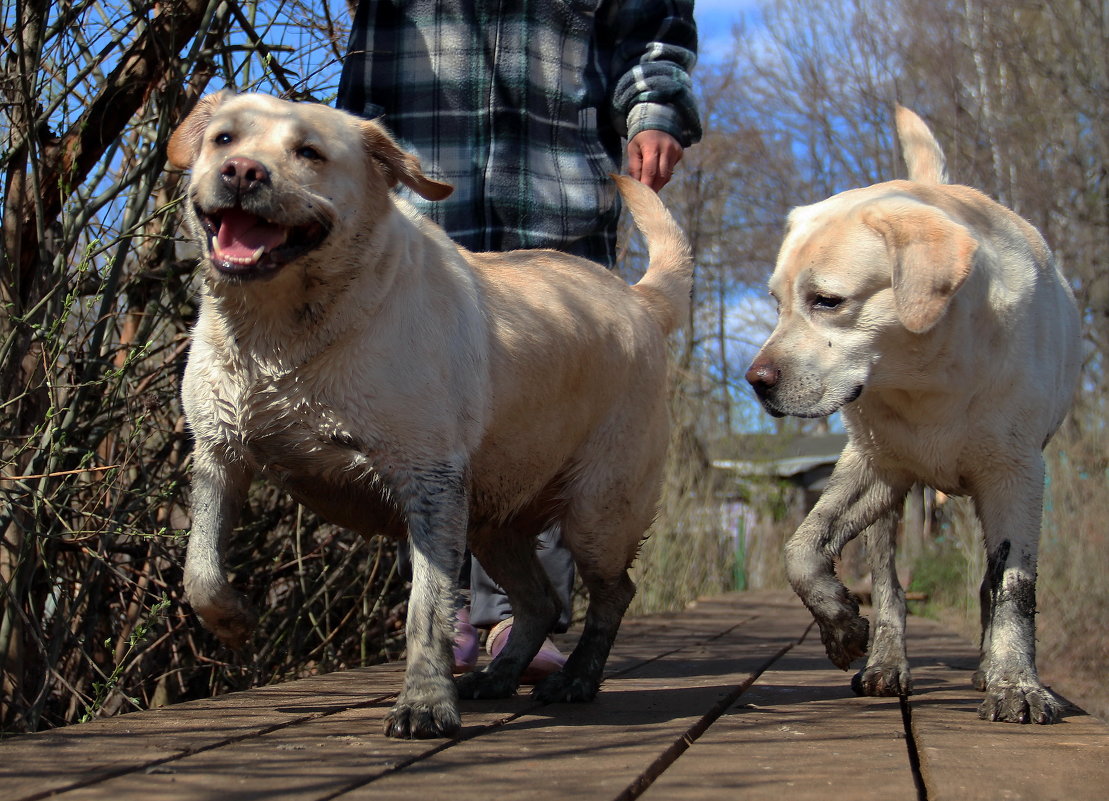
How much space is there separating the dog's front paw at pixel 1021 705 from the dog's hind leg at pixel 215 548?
1887 mm

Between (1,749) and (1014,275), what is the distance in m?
2.82

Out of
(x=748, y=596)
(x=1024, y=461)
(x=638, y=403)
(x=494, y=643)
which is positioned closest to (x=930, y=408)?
(x=1024, y=461)

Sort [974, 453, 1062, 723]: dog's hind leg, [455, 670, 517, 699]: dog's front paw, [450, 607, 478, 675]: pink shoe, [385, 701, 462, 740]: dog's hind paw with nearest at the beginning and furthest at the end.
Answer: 1. [385, 701, 462, 740]: dog's hind paw
2. [974, 453, 1062, 723]: dog's hind leg
3. [455, 670, 517, 699]: dog's front paw
4. [450, 607, 478, 675]: pink shoe

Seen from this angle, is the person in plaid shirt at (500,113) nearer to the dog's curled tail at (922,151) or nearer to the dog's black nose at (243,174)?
the dog's curled tail at (922,151)

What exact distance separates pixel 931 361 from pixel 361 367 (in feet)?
5.12

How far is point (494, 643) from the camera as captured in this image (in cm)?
411

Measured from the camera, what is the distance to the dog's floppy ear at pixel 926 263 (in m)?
3.15

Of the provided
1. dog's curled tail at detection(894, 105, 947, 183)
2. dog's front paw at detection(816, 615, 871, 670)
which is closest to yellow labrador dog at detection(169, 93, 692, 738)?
dog's front paw at detection(816, 615, 871, 670)

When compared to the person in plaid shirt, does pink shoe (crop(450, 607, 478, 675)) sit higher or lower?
lower

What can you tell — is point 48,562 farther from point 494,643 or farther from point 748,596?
point 748,596

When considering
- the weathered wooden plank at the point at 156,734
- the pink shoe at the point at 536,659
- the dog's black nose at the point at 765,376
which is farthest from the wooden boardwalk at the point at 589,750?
the dog's black nose at the point at 765,376

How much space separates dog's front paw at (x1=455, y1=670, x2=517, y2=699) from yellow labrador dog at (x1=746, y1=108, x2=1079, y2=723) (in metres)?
0.88

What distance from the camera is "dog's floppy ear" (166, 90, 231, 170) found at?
3127 mm

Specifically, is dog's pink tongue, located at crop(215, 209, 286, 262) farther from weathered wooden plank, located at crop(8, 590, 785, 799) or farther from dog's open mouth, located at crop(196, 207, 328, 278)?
weathered wooden plank, located at crop(8, 590, 785, 799)
